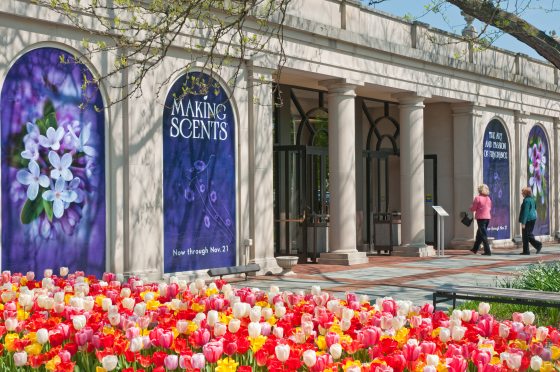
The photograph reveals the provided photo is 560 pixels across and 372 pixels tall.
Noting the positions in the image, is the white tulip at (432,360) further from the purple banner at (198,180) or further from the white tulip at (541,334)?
the purple banner at (198,180)

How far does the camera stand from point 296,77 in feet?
57.8

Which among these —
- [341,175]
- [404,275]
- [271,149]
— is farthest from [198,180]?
[341,175]

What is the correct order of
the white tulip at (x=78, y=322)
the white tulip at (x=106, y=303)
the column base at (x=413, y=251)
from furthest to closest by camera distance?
the column base at (x=413, y=251), the white tulip at (x=106, y=303), the white tulip at (x=78, y=322)

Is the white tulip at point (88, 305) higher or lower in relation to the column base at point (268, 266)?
higher

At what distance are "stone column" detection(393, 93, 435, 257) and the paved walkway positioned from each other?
0.61m

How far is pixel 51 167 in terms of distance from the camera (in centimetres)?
1188

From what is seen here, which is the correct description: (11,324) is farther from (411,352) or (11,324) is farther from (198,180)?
(198,180)

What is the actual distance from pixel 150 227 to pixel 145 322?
8.93 meters

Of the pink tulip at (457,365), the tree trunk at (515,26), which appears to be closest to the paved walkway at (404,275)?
the tree trunk at (515,26)

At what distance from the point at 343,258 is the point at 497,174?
8517 mm

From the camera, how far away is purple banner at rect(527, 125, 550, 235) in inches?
1025

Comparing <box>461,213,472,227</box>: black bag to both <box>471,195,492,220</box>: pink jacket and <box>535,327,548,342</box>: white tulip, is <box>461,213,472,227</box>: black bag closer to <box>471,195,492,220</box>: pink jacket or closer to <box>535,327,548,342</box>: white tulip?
<box>471,195,492,220</box>: pink jacket

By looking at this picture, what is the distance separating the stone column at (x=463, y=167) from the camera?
2275 cm

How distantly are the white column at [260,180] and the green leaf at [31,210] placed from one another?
4383 millimetres
